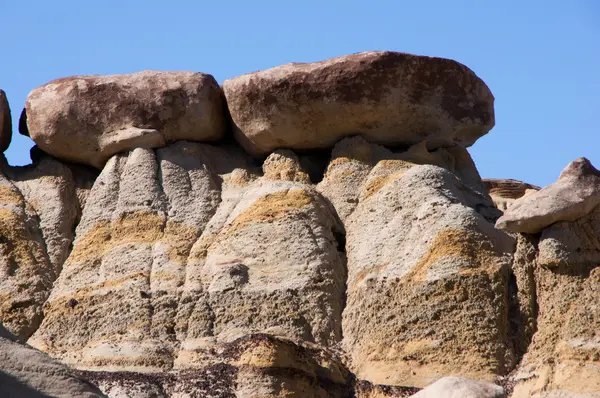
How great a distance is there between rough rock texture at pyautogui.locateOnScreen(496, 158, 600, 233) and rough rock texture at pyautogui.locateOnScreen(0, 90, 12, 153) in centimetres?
1202

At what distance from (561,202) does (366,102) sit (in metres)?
6.17

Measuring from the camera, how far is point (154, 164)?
28.2 m

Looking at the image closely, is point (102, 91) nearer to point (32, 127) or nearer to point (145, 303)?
point (32, 127)

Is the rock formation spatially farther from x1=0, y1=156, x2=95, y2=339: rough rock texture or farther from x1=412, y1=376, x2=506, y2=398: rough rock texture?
x1=412, y1=376, x2=506, y2=398: rough rock texture

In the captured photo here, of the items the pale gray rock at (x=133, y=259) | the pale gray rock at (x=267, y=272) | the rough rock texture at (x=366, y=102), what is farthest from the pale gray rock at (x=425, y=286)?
the pale gray rock at (x=133, y=259)

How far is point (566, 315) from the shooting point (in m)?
21.7

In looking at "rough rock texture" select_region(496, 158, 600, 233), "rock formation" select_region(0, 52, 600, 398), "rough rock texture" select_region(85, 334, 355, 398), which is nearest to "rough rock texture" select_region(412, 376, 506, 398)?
"rock formation" select_region(0, 52, 600, 398)

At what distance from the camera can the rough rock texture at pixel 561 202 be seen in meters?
22.1

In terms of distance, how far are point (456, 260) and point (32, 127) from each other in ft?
32.9

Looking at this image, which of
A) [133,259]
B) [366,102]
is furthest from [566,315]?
[133,259]

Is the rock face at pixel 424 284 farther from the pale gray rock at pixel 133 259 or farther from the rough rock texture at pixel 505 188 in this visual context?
the rough rock texture at pixel 505 188

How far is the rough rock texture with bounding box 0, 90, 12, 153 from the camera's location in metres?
30.3

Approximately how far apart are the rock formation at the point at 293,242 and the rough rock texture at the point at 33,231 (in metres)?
0.04

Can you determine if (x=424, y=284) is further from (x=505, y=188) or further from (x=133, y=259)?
(x=505, y=188)
